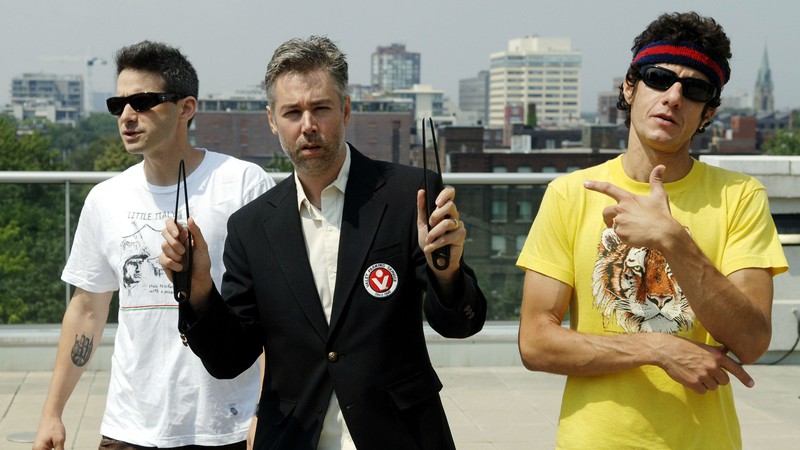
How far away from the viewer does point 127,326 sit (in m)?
3.70

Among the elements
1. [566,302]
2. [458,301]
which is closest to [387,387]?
[458,301]

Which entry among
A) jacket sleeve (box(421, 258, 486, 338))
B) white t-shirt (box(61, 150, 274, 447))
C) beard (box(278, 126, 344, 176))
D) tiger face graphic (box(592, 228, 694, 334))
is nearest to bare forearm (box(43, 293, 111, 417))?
white t-shirt (box(61, 150, 274, 447))

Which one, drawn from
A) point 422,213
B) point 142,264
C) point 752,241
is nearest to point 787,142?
point 142,264

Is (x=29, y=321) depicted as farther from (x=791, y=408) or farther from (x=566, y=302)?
(x=566, y=302)

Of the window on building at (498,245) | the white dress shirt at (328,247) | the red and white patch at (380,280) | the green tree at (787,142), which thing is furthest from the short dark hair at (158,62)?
the green tree at (787,142)

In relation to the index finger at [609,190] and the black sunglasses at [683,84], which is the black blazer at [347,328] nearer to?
the index finger at [609,190]

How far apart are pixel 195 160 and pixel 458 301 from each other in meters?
1.38

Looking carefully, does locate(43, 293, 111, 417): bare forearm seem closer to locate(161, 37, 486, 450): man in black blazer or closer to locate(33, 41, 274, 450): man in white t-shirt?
locate(33, 41, 274, 450): man in white t-shirt

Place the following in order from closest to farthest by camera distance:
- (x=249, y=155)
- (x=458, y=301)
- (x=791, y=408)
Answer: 1. (x=458, y=301)
2. (x=791, y=408)
3. (x=249, y=155)

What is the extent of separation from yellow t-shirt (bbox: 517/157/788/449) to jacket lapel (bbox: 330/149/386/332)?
405mm

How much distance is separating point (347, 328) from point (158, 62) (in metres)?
1.35

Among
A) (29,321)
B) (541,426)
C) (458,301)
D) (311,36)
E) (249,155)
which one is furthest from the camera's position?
(249,155)

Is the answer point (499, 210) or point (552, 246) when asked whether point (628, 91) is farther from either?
point (499, 210)

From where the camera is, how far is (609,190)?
2.78 metres
